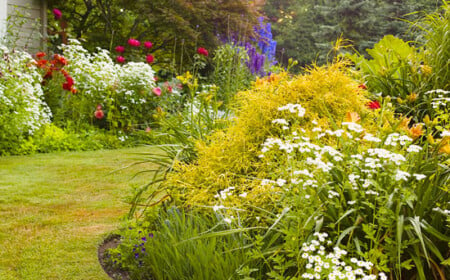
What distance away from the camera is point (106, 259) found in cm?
306

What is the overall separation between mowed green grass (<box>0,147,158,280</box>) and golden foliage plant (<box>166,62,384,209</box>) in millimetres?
482

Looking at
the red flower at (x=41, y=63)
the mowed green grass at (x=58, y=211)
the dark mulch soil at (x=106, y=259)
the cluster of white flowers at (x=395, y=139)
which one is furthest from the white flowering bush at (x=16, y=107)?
the cluster of white flowers at (x=395, y=139)

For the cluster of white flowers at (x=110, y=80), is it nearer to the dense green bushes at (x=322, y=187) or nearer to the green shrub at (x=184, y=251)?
the dense green bushes at (x=322, y=187)

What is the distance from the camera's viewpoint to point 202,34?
10438 millimetres

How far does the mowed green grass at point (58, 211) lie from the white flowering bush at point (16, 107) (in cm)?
33

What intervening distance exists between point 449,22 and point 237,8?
6955 millimetres

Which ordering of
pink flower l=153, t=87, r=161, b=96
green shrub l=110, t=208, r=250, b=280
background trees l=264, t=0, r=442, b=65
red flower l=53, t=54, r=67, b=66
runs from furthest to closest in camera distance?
background trees l=264, t=0, r=442, b=65 → pink flower l=153, t=87, r=161, b=96 → red flower l=53, t=54, r=67, b=66 → green shrub l=110, t=208, r=250, b=280

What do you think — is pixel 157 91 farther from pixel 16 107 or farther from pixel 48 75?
pixel 16 107

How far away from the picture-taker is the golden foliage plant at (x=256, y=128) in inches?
110

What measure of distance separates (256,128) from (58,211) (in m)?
1.94

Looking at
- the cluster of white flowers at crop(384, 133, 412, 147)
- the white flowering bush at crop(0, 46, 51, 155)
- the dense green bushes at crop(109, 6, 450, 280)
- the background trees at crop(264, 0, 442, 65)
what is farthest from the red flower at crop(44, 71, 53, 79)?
the background trees at crop(264, 0, 442, 65)

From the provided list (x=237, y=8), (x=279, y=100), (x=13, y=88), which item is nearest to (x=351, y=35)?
(x=237, y=8)

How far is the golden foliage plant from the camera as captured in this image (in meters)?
2.79

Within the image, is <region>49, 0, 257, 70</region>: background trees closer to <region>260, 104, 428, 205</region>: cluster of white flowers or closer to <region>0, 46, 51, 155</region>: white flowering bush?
<region>0, 46, 51, 155</region>: white flowering bush
